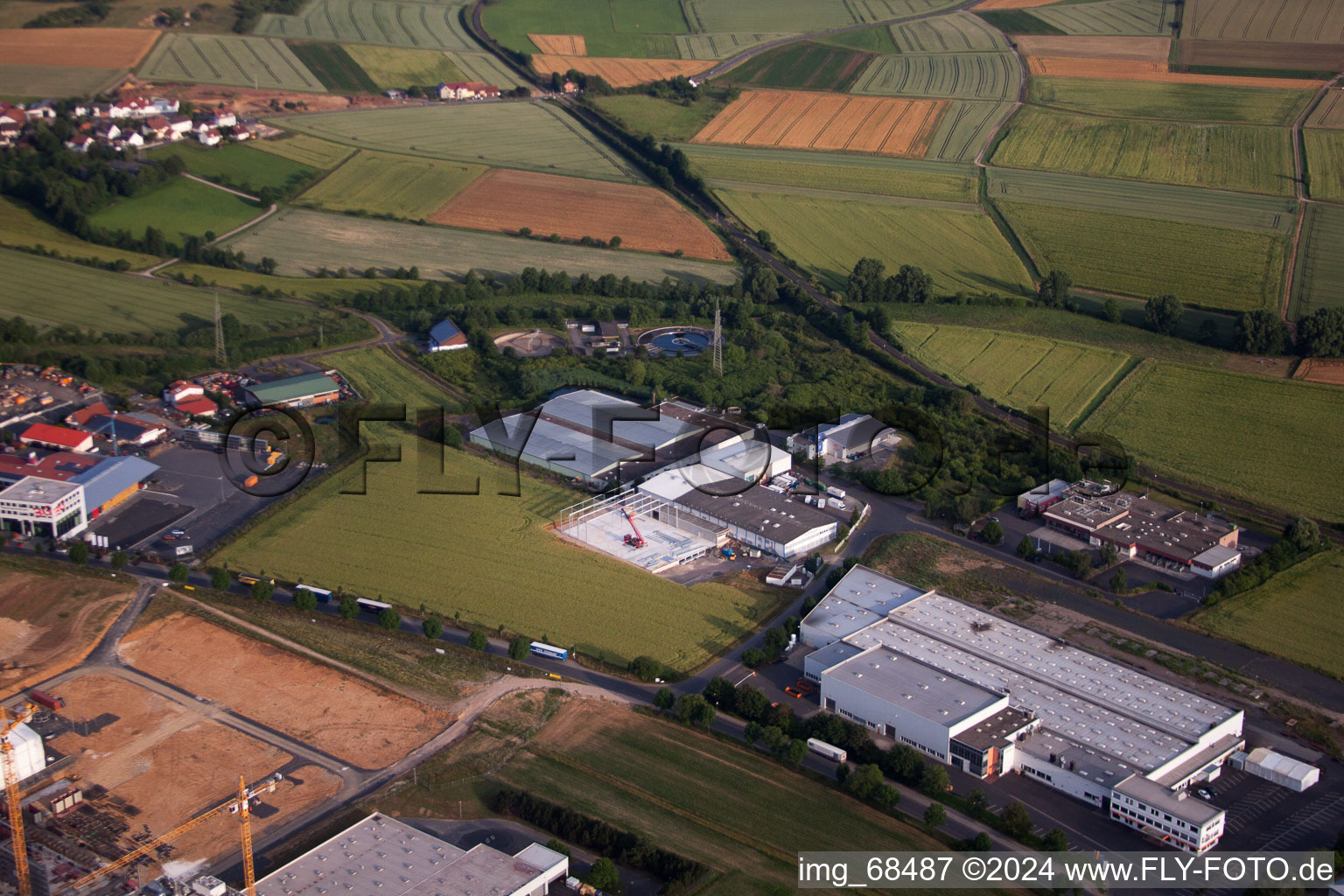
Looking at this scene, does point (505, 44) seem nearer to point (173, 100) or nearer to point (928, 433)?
point (173, 100)

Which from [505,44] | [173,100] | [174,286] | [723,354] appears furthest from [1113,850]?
[505,44]

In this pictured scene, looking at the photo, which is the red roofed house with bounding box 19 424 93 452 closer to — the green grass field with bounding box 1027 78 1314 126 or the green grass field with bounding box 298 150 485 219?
the green grass field with bounding box 298 150 485 219

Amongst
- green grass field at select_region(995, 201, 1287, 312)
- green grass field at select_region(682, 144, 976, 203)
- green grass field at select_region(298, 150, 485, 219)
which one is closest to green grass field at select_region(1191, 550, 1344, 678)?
green grass field at select_region(995, 201, 1287, 312)

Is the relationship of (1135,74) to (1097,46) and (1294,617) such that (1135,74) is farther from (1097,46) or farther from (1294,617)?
(1294,617)

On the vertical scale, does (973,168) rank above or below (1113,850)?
above

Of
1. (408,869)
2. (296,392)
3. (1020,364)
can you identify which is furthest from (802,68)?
(408,869)

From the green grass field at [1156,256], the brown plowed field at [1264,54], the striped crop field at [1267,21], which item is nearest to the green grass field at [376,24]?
the green grass field at [1156,256]
